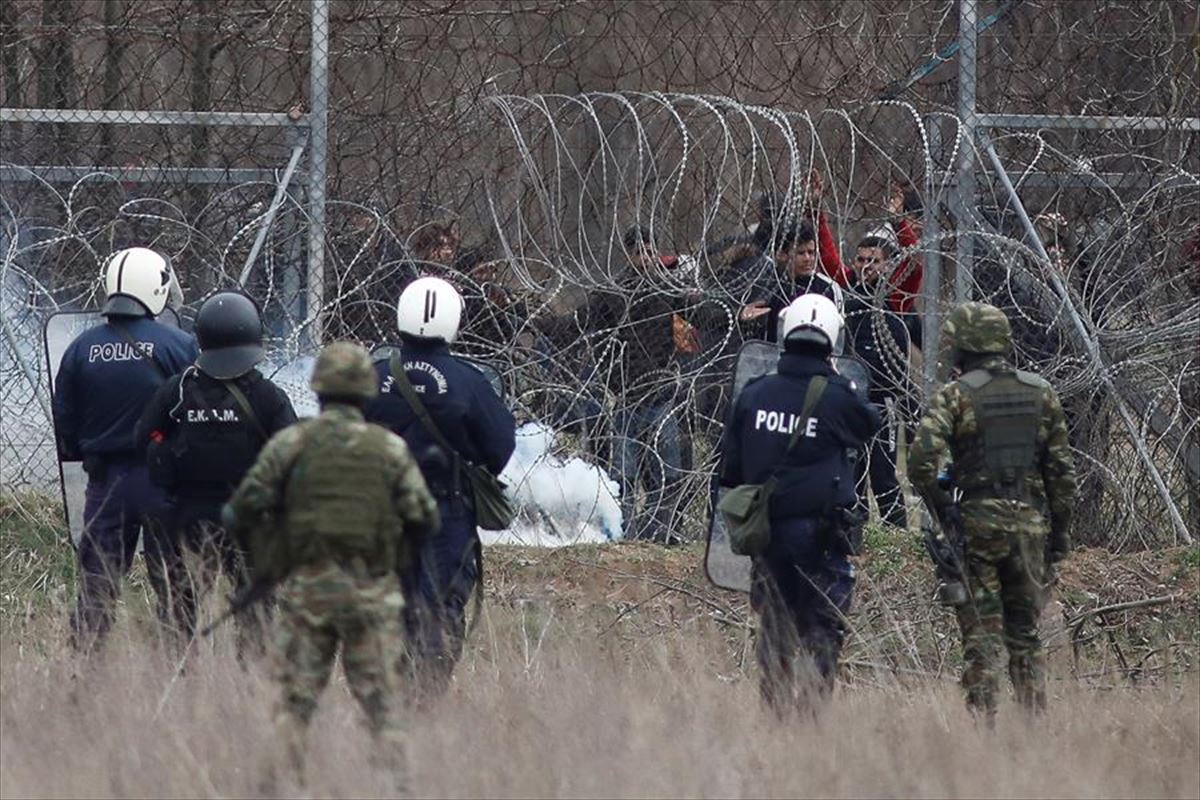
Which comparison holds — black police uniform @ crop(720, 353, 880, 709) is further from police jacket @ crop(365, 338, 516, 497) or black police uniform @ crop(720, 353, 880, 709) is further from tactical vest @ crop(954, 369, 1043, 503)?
police jacket @ crop(365, 338, 516, 497)

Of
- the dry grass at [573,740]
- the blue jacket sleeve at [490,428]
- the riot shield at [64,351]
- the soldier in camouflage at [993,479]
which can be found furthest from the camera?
the riot shield at [64,351]

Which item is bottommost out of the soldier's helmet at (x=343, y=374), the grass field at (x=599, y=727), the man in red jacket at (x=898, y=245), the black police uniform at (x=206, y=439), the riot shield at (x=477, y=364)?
the grass field at (x=599, y=727)

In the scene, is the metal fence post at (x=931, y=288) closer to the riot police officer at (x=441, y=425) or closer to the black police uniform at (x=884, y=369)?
the black police uniform at (x=884, y=369)

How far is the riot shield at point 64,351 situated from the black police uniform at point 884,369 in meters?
2.92

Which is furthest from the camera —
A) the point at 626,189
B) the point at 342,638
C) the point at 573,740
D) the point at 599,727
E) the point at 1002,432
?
the point at 626,189

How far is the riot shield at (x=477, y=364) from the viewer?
690 centimetres

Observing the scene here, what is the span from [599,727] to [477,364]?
3138 mm

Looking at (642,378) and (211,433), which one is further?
(642,378)

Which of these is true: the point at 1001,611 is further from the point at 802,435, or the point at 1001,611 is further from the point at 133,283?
the point at 133,283

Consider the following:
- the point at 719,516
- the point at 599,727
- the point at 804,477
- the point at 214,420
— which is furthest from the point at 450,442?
the point at 599,727

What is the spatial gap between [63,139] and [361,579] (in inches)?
182

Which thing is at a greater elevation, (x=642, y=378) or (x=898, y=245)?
(x=898, y=245)

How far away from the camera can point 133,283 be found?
7.09 meters

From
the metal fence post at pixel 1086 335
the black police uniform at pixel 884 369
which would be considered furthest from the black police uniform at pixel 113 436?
the metal fence post at pixel 1086 335
